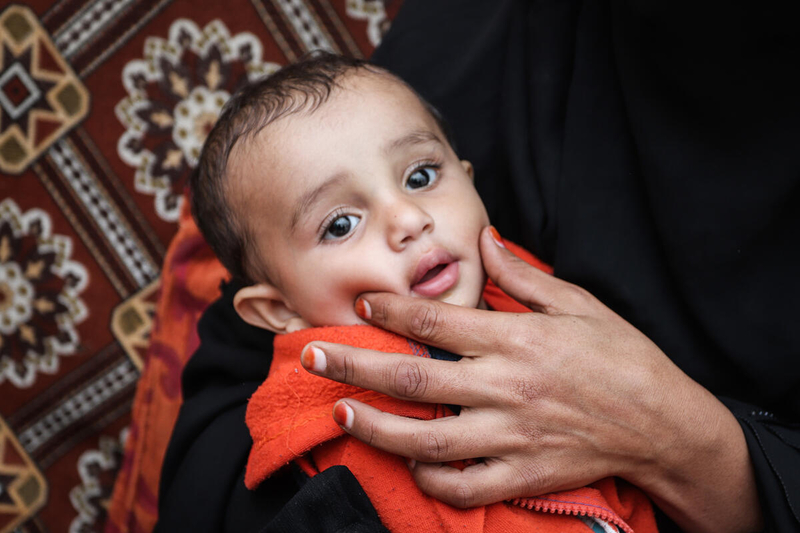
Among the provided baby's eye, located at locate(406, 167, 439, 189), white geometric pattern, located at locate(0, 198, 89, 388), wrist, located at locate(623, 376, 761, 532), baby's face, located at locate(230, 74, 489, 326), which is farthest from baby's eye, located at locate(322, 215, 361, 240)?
white geometric pattern, located at locate(0, 198, 89, 388)

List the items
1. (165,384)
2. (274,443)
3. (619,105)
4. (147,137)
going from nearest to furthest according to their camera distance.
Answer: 1. (274,443)
2. (619,105)
3. (165,384)
4. (147,137)

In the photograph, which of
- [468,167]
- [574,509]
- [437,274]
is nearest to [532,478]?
[574,509]

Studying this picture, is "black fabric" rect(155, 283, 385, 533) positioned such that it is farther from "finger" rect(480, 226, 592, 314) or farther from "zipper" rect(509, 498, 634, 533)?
"finger" rect(480, 226, 592, 314)

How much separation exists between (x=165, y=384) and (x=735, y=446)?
117 centimetres

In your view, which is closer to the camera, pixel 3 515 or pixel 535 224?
pixel 535 224

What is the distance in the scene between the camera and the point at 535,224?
996 mm

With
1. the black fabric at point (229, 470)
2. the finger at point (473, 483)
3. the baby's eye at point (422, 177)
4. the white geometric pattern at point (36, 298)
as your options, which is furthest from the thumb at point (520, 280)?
the white geometric pattern at point (36, 298)

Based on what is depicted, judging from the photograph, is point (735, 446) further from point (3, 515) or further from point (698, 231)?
point (3, 515)

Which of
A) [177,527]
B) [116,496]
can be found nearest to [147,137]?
[116,496]

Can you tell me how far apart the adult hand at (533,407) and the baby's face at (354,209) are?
2.7 inches

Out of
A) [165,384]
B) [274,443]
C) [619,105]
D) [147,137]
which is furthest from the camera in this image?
[147,137]

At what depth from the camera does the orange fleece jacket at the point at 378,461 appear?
76 centimetres

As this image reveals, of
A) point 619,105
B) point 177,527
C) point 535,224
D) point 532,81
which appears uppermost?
point 532,81

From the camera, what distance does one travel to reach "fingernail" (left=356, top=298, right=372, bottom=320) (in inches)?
32.0
